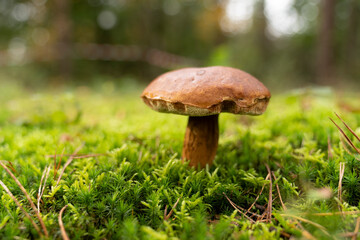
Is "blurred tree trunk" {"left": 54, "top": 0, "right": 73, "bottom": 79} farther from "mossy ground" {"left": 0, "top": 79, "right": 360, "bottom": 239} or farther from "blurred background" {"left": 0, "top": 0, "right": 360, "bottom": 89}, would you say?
"mossy ground" {"left": 0, "top": 79, "right": 360, "bottom": 239}

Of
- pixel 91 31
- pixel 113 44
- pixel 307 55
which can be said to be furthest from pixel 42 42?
pixel 307 55

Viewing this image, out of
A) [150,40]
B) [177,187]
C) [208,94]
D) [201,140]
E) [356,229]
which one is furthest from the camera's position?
[150,40]

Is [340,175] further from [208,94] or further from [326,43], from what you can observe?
[326,43]

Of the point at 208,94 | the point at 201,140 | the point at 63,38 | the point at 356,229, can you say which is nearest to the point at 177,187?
the point at 201,140

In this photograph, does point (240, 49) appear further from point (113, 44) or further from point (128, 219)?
point (128, 219)

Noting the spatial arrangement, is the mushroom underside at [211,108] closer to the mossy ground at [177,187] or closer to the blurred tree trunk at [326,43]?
the mossy ground at [177,187]

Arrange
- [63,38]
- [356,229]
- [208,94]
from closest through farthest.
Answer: [356,229] < [208,94] < [63,38]

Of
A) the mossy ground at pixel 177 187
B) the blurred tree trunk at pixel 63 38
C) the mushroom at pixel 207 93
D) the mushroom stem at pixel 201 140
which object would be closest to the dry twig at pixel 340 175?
the mossy ground at pixel 177 187
